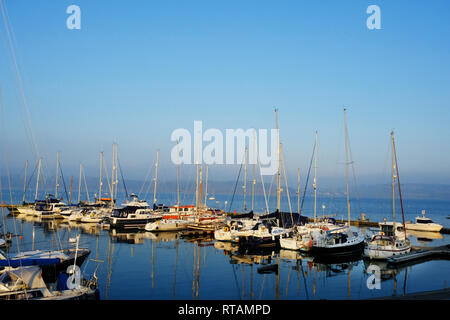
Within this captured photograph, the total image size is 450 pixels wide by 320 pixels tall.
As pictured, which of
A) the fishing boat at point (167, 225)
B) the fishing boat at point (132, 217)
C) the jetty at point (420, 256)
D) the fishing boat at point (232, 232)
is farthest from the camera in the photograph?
the fishing boat at point (132, 217)

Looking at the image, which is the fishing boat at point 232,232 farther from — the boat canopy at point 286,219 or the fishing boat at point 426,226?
the fishing boat at point 426,226

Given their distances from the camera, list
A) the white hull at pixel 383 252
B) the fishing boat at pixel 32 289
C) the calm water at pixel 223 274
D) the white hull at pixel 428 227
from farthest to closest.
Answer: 1. the white hull at pixel 428 227
2. the white hull at pixel 383 252
3. the calm water at pixel 223 274
4. the fishing boat at pixel 32 289

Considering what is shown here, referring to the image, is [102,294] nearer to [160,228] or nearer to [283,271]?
[283,271]

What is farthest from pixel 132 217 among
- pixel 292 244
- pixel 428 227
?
pixel 428 227

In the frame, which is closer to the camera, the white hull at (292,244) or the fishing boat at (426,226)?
the white hull at (292,244)

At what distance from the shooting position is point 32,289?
17.6m

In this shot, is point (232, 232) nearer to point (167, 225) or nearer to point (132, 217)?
point (167, 225)

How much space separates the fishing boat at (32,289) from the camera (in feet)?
56.3

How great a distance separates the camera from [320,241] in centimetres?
3566

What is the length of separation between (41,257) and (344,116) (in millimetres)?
33252

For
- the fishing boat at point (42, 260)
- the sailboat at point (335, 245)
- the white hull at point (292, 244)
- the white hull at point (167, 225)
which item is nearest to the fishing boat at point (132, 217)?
the white hull at point (167, 225)

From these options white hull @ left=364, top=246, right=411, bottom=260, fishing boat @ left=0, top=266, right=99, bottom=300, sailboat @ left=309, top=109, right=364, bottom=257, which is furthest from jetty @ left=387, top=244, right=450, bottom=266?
fishing boat @ left=0, top=266, right=99, bottom=300

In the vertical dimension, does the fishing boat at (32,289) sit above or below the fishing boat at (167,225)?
above
